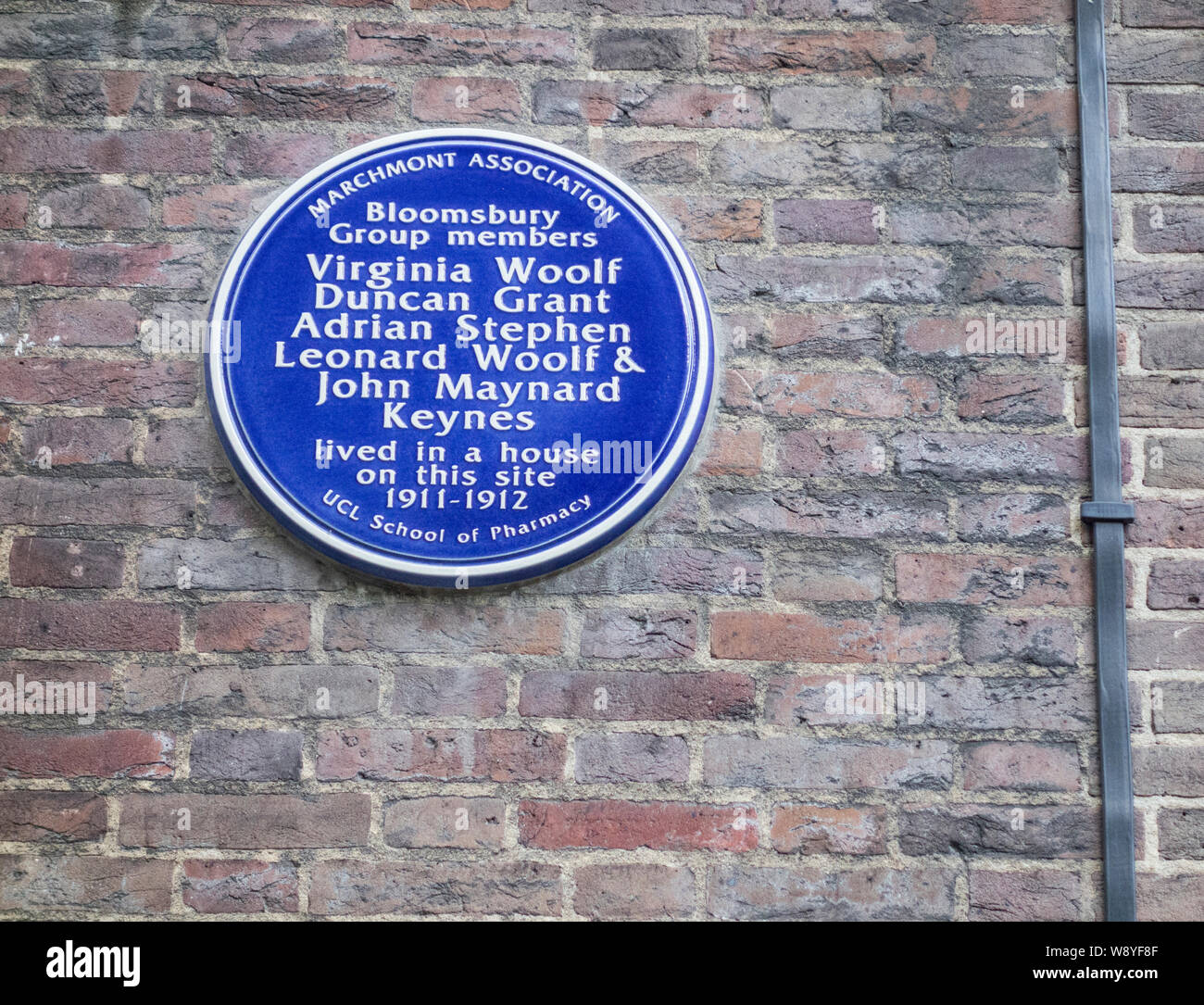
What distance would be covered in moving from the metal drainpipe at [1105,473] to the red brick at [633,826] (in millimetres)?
533

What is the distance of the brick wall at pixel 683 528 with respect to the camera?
158 cm

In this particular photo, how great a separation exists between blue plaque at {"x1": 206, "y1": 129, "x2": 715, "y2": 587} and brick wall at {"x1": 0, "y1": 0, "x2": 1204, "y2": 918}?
0.24 feet

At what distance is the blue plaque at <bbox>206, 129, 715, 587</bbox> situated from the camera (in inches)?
62.7

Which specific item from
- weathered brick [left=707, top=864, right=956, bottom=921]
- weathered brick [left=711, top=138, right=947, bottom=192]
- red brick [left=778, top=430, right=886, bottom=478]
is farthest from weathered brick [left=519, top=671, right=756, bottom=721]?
weathered brick [left=711, top=138, right=947, bottom=192]

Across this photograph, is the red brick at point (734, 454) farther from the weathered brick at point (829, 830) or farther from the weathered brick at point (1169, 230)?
the weathered brick at point (1169, 230)

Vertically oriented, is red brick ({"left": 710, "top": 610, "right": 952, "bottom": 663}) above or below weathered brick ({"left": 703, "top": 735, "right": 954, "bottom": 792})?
above

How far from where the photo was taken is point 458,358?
163 cm

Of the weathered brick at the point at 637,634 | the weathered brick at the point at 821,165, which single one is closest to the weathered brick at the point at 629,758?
the weathered brick at the point at 637,634

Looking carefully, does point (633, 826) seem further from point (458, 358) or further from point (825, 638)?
point (458, 358)

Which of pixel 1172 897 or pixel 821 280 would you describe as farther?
pixel 821 280

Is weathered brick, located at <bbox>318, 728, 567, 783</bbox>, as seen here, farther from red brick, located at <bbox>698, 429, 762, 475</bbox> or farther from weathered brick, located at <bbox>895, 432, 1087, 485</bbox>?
weathered brick, located at <bbox>895, 432, 1087, 485</bbox>

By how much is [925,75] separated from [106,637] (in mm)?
1541

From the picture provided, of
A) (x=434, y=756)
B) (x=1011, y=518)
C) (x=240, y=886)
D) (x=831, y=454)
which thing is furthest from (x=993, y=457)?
(x=240, y=886)

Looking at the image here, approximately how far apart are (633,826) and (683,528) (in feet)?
1.46
